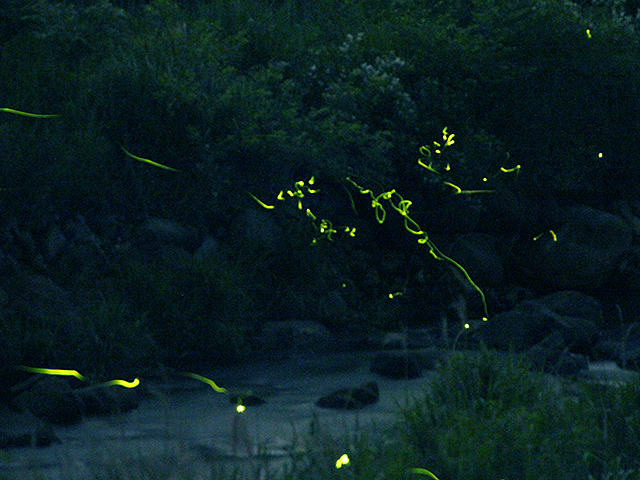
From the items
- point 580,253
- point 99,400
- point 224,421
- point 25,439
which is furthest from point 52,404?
point 580,253

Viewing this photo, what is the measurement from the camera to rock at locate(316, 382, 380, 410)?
9797 millimetres

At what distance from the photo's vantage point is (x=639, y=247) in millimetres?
17906

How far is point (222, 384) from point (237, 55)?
664 centimetres

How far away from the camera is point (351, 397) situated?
9633mm

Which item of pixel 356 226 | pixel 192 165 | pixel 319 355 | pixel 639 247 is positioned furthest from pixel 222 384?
pixel 639 247

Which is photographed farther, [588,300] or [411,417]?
[588,300]

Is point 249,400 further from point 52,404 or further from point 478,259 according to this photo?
point 478,259

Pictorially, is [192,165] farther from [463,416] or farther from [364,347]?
[463,416]

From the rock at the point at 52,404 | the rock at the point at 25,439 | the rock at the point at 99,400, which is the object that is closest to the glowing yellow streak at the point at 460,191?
the rock at the point at 99,400

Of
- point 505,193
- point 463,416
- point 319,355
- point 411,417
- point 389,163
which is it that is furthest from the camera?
point 505,193

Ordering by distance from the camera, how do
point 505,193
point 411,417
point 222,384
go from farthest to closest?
point 505,193 < point 222,384 < point 411,417

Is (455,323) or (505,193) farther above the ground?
(505,193)

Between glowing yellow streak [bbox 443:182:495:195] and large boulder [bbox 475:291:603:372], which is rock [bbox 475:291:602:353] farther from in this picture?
glowing yellow streak [bbox 443:182:495:195]

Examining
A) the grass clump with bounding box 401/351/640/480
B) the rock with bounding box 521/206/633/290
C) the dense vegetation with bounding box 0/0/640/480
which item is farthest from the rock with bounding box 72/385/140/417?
the rock with bounding box 521/206/633/290
